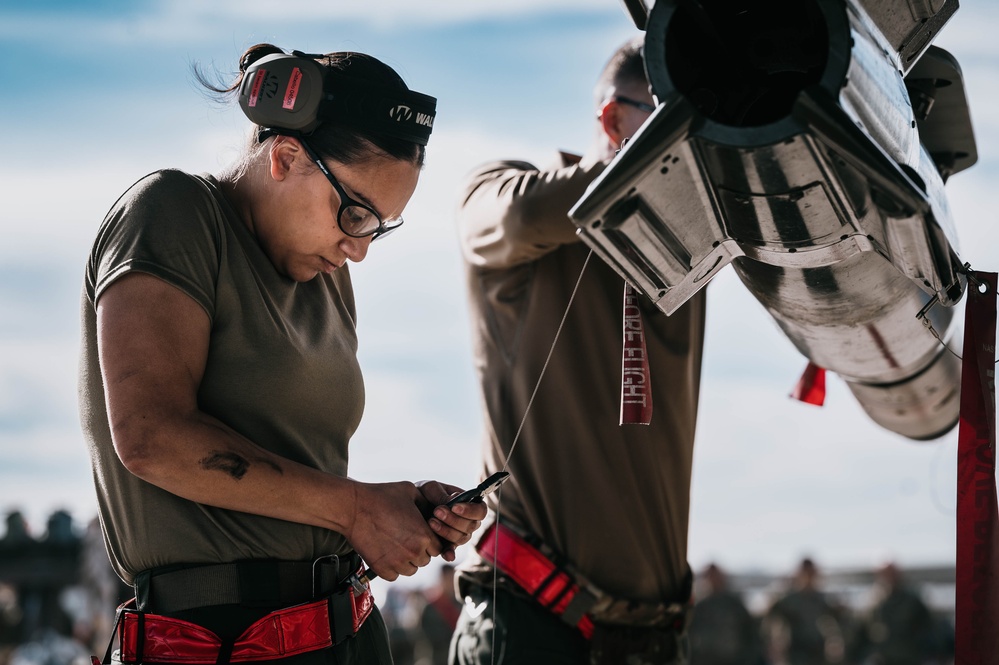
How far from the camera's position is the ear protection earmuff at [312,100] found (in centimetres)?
231

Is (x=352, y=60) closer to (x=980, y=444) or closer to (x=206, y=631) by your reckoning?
(x=206, y=631)

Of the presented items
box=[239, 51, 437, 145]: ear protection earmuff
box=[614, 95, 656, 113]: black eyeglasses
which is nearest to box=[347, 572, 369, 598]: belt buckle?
box=[239, 51, 437, 145]: ear protection earmuff

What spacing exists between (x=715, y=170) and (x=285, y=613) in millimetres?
1134

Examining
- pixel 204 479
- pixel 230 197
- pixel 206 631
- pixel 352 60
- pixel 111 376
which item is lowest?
pixel 206 631

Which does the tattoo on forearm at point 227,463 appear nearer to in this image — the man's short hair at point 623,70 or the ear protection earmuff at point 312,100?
the ear protection earmuff at point 312,100

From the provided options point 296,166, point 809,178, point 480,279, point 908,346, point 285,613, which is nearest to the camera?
point 809,178

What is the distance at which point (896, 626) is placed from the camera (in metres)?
13.9

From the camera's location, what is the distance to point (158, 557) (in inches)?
82.0

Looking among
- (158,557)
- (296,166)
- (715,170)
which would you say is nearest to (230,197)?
(296,166)

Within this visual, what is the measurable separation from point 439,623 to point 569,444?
1412cm

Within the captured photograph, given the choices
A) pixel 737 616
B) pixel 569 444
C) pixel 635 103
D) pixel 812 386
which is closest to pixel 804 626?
pixel 737 616

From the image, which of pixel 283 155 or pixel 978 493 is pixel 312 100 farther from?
pixel 978 493

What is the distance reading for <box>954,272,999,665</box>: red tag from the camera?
218cm

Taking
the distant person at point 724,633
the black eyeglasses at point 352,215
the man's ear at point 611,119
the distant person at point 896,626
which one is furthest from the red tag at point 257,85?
the distant person at point 724,633
